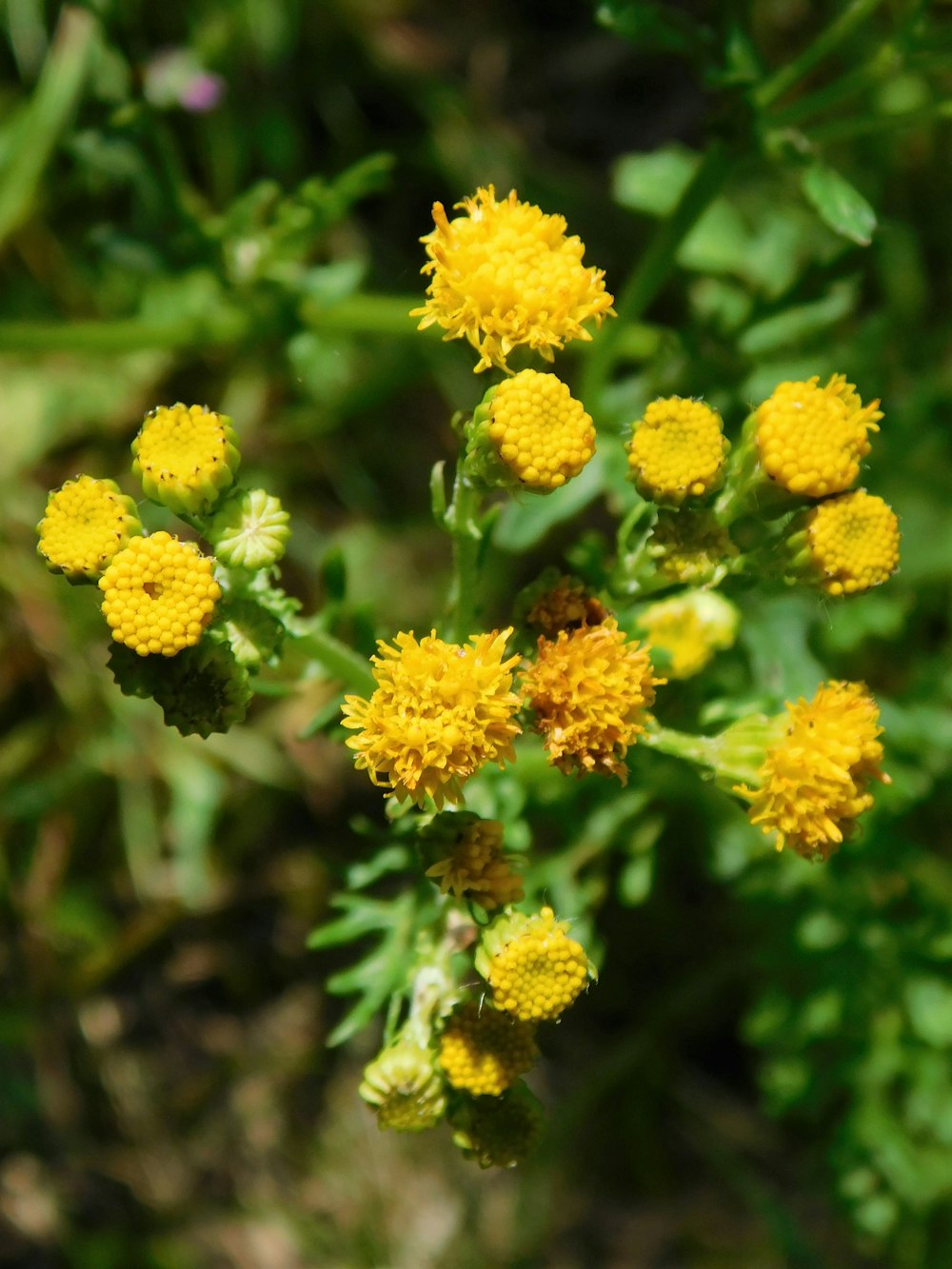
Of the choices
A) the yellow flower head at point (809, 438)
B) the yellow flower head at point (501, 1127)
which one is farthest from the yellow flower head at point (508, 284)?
the yellow flower head at point (501, 1127)

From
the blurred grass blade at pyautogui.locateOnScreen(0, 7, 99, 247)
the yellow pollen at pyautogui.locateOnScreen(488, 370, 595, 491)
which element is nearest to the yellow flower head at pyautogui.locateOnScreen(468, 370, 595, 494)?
the yellow pollen at pyautogui.locateOnScreen(488, 370, 595, 491)

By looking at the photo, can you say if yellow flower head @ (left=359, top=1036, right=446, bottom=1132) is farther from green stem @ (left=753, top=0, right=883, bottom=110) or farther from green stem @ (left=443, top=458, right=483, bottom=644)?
green stem @ (left=753, top=0, right=883, bottom=110)

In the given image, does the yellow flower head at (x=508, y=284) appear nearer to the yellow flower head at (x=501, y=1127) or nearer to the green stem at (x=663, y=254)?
the green stem at (x=663, y=254)

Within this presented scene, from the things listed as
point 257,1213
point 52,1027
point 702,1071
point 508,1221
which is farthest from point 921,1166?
point 52,1027

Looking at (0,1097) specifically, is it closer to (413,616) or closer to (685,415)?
(413,616)

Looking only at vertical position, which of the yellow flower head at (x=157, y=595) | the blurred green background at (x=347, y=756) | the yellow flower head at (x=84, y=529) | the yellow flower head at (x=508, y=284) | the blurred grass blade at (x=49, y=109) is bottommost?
the blurred green background at (x=347, y=756)

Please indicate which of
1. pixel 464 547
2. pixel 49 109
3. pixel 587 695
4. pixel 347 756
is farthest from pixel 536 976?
pixel 49 109

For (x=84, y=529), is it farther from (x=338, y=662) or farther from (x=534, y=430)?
(x=534, y=430)
